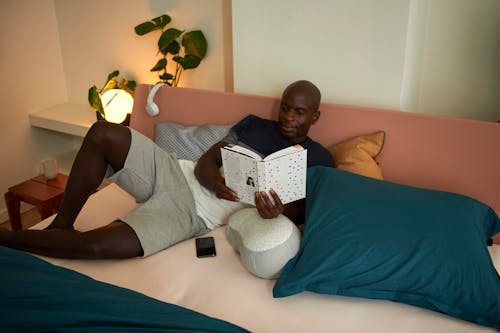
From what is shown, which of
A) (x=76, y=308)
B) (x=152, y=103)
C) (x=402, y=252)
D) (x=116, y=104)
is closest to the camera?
(x=76, y=308)

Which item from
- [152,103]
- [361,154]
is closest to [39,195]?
[152,103]

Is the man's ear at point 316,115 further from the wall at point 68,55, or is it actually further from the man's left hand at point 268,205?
the wall at point 68,55

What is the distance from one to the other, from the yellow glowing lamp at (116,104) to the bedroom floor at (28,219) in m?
0.89

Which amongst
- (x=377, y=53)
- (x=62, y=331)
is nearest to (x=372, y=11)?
(x=377, y=53)

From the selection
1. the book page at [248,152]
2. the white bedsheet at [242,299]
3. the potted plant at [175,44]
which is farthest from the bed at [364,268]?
the potted plant at [175,44]

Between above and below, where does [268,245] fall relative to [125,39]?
below

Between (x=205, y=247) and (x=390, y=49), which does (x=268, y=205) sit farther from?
(x=390, y=49)

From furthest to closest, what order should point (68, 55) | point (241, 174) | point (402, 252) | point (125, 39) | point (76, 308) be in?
point (68, 55) < point (125, 39) < point (241, 174) < point (402, 252) < point (76, 308)

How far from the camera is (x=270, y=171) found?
1.46 meters

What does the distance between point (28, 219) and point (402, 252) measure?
2.42m

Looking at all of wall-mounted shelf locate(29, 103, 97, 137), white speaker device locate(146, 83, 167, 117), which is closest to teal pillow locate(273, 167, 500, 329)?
white speaker device locate(146, 83, 167, 117)

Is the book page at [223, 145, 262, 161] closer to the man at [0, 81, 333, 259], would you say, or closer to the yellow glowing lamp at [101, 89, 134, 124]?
the man at [0, 81, 333, 259]

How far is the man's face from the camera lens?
1.76 meters

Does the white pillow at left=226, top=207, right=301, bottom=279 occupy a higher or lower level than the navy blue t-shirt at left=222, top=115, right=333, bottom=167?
lower
